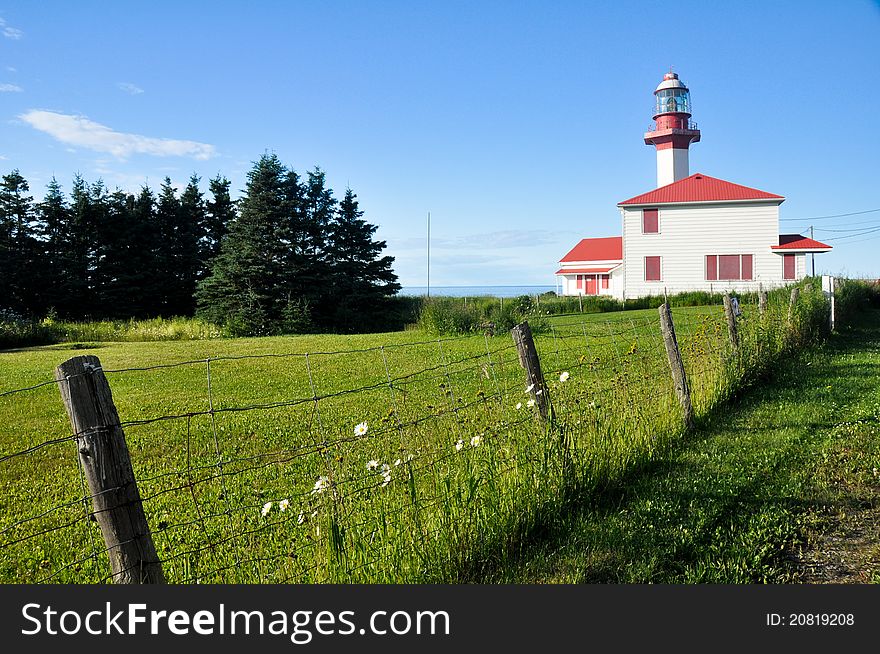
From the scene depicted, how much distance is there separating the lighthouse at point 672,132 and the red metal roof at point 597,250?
4.39m

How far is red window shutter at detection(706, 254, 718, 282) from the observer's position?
35219 mm

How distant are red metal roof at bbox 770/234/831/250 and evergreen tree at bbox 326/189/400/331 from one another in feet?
59.6

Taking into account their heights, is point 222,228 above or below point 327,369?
above

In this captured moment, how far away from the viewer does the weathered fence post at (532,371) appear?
5.32 metres

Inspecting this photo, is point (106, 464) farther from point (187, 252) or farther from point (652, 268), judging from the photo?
point (187, 252)

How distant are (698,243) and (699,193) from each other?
2.55 metres

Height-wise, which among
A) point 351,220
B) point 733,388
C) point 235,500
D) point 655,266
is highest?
point 351,220

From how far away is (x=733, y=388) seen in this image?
841cm

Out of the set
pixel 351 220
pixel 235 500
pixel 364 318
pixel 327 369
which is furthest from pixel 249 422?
pixel 351 220

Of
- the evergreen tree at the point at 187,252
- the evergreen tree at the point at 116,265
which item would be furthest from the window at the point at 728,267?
the evergreen tree at the point at 116,265

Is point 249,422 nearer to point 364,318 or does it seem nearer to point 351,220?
point 364,318

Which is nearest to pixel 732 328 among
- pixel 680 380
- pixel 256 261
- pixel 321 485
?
pixel 680 380

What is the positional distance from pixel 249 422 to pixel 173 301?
107 feet

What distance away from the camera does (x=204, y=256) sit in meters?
40.2
